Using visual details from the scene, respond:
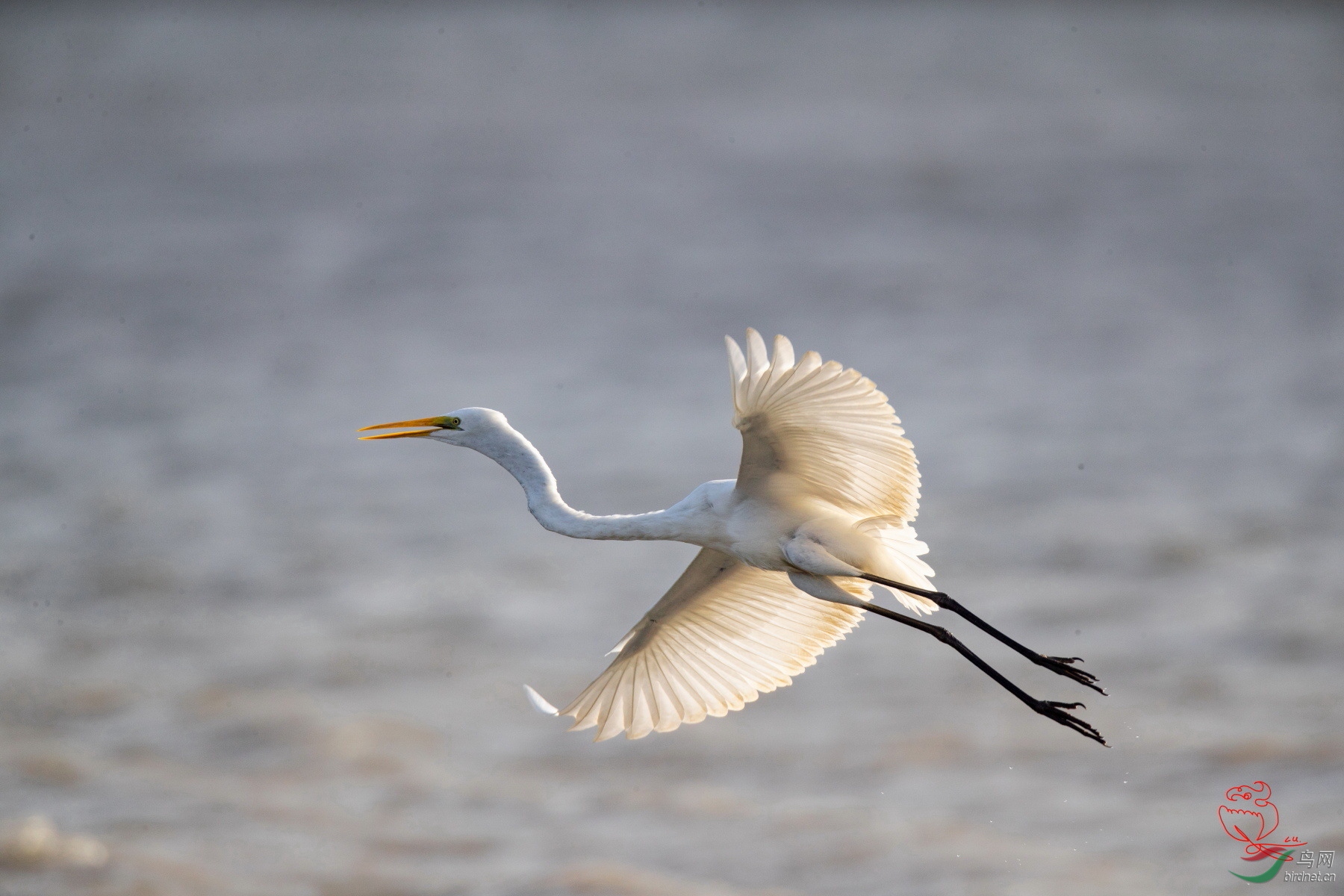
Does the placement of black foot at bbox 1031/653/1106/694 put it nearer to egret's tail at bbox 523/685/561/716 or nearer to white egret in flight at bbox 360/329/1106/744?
white egret in flight at bbox 360/329/1106/744

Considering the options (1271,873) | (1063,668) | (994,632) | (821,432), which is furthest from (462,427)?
(1271,873)

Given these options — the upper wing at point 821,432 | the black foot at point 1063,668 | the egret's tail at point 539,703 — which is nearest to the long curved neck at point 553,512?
the upper wing at point 821,432

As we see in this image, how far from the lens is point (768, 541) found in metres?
5.23

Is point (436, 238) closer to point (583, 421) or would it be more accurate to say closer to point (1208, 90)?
point (583, 421)

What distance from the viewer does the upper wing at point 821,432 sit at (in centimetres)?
457

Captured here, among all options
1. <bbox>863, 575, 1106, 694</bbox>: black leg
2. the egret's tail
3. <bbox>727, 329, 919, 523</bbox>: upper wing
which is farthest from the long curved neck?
<bbox>863, 575, 1106, 694</bbox>: black leg

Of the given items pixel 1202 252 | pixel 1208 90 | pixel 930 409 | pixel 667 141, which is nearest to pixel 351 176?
pixel 667 141

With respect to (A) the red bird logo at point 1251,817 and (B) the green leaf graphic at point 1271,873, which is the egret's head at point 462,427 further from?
(A) the red bird logo at point 1251,817

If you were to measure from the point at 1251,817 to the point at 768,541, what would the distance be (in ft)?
16.2

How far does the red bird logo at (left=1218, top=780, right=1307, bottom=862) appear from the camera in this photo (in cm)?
822
